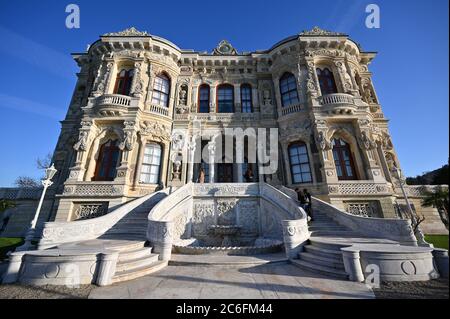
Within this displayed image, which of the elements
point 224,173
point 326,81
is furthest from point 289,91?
point 224,173

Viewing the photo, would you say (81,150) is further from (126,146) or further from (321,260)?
(321,260)

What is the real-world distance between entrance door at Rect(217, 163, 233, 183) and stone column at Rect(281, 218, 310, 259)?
7199mm

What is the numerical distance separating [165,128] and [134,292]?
10.6m

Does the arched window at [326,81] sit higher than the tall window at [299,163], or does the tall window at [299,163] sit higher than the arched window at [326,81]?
the arched window at [326,81]

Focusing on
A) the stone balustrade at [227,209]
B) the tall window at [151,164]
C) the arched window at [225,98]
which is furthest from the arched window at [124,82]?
the stone balustrade at [227,209]

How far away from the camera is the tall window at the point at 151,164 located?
11.8 metres

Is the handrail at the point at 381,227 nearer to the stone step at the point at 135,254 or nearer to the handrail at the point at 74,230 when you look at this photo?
the stone step at the point at 135,254

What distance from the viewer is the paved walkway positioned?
352cm

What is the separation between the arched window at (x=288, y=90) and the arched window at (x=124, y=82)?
1126 centimetres

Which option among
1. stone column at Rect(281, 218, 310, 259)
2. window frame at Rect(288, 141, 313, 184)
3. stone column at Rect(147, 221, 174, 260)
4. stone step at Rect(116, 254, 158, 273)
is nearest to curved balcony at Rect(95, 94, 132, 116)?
stone column at Rect(147, 221, 174, 260)

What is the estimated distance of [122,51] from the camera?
13445mm

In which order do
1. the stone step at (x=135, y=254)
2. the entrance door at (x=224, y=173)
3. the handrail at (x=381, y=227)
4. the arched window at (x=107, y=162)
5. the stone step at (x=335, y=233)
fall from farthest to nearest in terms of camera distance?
1. the entrance door at (x=224, y=173)
2. the arched window at (x=107, y=162)
3. the stone step at (x=335, y=233)
4. the handrail at (x=381, y=227)
5. the stone step at (x=135, y=254)

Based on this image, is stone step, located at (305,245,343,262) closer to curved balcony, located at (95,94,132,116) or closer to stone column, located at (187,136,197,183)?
stone column, located at (187,136,197,183)
